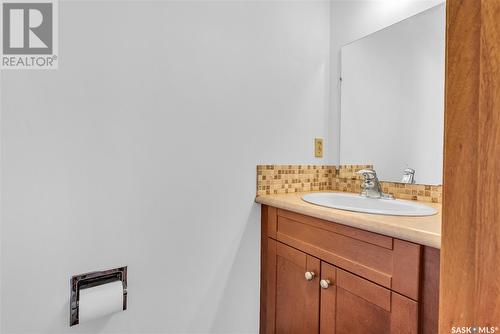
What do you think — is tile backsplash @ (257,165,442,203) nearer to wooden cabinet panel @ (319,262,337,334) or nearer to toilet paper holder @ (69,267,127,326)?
wooden cabinet panel @ (319,262,337,334)

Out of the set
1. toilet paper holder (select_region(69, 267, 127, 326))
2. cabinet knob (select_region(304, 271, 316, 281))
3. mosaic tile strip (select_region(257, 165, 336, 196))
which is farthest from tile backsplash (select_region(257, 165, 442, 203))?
toilet paper holder (select_region(69, 267, 127, 326))

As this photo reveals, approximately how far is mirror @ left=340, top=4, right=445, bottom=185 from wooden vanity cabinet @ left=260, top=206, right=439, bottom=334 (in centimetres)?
56

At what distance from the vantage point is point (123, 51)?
111 centimetres

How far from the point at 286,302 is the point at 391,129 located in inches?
38.0

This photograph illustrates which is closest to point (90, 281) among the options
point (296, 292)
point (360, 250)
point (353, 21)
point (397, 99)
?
point (296, 292)

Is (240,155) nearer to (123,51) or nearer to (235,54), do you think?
(235,54)

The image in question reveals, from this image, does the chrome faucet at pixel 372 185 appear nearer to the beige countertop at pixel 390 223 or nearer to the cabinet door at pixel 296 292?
the beige countertop at pixel 390 223

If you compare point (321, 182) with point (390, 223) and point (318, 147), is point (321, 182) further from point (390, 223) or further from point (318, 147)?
point (390, 223)

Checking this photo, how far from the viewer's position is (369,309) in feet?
3.01

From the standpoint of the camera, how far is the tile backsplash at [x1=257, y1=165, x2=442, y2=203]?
4.31ft

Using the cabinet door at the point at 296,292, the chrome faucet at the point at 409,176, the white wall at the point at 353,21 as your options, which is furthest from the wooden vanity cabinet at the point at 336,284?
the white wall at the point at 353,21

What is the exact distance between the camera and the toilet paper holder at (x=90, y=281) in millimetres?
1029

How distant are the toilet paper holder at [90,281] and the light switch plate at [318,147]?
1.13 m

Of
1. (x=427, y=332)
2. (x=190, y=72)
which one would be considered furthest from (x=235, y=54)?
(x=427, y=332)
